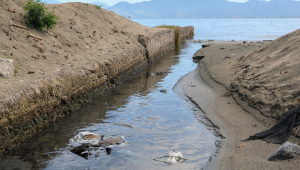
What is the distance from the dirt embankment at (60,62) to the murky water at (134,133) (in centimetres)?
38

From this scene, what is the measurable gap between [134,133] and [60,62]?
359 cm

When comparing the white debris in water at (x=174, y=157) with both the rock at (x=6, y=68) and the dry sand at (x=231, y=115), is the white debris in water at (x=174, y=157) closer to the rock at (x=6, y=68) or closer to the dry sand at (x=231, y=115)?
the dry sand at (x=231, y=115)

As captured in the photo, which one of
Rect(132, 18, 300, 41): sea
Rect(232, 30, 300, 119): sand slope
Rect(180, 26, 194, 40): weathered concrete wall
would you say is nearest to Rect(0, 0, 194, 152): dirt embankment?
Rect(232, 30, 300, 119): sand slope

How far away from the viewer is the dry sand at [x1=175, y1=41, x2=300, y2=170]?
458 centimetres

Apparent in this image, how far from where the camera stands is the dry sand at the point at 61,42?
727 centimetres

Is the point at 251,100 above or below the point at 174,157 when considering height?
above

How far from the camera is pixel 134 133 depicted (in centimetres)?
636

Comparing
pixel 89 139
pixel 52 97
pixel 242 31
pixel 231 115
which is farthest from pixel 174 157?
pixel 242 31

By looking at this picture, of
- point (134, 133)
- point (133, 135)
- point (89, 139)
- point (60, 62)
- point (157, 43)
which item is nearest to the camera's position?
point (89, 139)

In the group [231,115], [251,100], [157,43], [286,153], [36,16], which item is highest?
[36,16]

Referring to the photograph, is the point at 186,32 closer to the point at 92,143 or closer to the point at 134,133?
the point at 134,133

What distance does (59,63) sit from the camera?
8398 mm

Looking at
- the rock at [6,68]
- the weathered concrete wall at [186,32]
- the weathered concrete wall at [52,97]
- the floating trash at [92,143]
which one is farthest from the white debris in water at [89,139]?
the weathered concrete wall at [186,32]

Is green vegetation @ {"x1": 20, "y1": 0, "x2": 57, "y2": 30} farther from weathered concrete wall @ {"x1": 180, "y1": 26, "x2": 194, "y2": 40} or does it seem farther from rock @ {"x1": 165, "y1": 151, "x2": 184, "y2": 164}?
weathered concrete wall @ {"x1": 180, "y1": 26, "x2": 194, "y2": 40}
